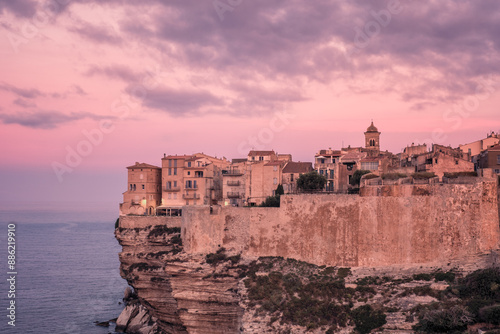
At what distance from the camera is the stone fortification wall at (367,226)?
32156 mm

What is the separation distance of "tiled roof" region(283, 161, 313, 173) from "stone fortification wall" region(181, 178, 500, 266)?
13691 mm

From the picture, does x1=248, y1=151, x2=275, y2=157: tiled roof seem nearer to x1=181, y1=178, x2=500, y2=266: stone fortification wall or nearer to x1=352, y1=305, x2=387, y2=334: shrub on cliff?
x1=181, y1=178, x2=500, y2=266: stone fortification wall

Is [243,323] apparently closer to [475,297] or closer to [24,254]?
[475,297]

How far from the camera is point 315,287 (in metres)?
33.4

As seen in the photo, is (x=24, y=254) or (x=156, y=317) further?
(x=24, y=254)

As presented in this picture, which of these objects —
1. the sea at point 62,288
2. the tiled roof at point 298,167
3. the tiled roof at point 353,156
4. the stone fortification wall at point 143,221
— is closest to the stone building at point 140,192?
the stone fortification wall at point 143,221

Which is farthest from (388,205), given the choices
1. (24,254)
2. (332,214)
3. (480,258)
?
(24,254)

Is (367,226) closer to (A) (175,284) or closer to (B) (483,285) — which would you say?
(B) (483,285)

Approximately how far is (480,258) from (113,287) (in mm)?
48107

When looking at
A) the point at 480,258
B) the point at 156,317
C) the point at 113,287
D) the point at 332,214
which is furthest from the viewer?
the point at 113,287

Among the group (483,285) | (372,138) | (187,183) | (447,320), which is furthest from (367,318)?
(372,138)

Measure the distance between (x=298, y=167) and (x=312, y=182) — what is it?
6489 mm

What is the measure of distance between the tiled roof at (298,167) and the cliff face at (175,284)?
1392cm

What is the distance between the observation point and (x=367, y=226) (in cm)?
3419
